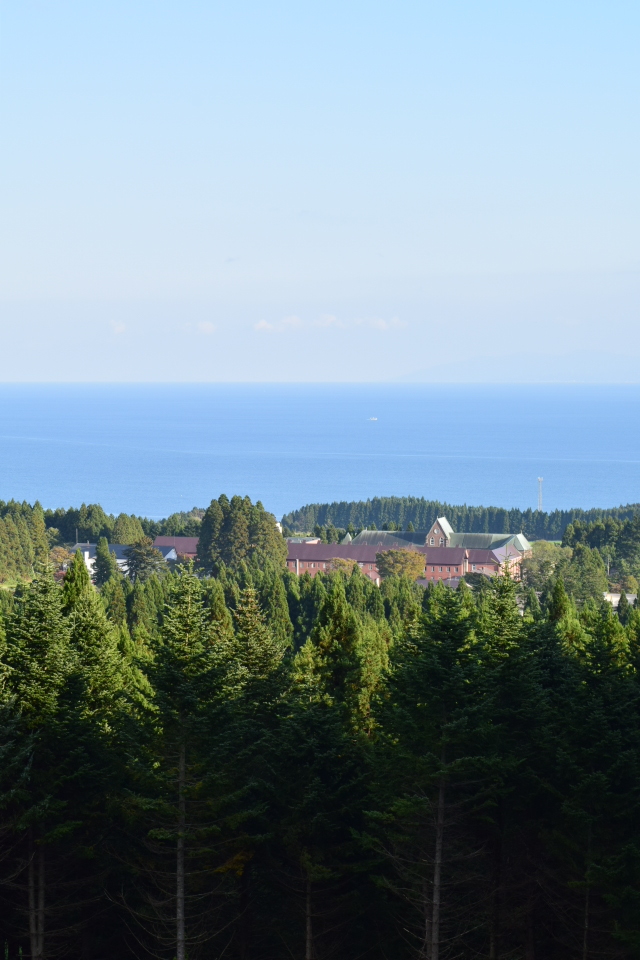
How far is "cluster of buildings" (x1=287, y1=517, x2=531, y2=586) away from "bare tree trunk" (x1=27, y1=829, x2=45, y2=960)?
64.1 meters

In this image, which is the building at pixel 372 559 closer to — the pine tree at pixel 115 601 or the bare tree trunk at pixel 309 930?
the pine tree at pixel 115 601

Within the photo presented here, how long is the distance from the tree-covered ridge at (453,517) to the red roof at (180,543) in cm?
3235


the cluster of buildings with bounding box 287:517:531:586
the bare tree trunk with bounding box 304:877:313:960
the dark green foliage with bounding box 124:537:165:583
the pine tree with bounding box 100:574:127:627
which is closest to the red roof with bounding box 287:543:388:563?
the cluster of buildings with bounding box 287:517:531:586

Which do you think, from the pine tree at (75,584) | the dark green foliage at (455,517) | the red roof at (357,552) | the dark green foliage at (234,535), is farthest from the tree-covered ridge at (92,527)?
the pine tree at (75,584)

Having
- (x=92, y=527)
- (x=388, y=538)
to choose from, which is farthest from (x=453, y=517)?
(x=92, y=527)

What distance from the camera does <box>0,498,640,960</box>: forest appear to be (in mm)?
16844

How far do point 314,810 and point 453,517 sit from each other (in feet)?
360

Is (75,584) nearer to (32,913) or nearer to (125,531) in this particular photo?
(32,913)

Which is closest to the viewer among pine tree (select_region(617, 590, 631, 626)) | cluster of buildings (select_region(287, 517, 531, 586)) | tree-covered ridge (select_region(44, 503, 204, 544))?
pine tree (select_region(617, 590, 631, 626))

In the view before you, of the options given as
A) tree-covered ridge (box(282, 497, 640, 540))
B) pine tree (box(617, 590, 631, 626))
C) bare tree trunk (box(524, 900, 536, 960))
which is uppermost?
tree-covered ridge (box(282, 497, 640, 540))

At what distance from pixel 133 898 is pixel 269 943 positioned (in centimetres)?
247

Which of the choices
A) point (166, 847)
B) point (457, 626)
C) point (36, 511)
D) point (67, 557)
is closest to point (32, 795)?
point (166, 847)

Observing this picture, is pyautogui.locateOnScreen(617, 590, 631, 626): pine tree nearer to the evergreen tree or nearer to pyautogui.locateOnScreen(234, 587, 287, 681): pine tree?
pyautogui.locateOnScreen(234, 587, 287, 681): pine tree

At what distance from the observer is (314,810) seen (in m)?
17.7
